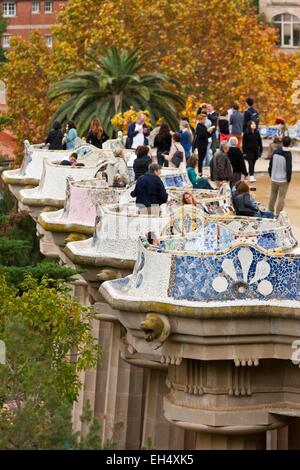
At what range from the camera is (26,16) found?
173125 millimetres

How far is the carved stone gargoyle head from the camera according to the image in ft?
96.0

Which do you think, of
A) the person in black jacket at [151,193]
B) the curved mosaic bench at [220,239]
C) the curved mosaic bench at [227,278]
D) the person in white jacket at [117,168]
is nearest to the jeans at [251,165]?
the person in white jacket at [117,168]

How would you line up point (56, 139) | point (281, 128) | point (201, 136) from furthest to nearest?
point (281, 128) < point (56, 139) < point (201, 136)

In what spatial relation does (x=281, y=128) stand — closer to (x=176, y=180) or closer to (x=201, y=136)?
(x=201, y=136)

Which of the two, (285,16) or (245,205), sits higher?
(245,205)

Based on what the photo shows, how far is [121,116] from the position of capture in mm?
63750

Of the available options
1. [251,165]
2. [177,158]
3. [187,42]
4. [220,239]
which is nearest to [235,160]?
[177,158]

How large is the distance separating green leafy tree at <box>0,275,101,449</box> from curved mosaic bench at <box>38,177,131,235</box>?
1.32 meters

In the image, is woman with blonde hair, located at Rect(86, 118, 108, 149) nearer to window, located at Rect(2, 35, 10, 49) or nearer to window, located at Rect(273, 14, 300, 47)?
window, located at Rect(273, 14, 300, 47)

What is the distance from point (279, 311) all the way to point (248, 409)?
1.92 m

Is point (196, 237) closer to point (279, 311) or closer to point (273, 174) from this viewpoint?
point (279, 311)

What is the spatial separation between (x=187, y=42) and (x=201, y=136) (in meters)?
42.4

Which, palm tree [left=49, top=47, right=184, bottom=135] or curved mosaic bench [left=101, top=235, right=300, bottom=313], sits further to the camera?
palm tree [left=49, top=47, right=184, bottom=135]

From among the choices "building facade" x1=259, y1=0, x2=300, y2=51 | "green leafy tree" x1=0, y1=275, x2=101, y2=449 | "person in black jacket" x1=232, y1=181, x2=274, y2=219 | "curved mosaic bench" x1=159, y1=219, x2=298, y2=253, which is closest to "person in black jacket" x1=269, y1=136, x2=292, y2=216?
"green leafy tree" x1=0, y1=275, x2=101, y2=449
